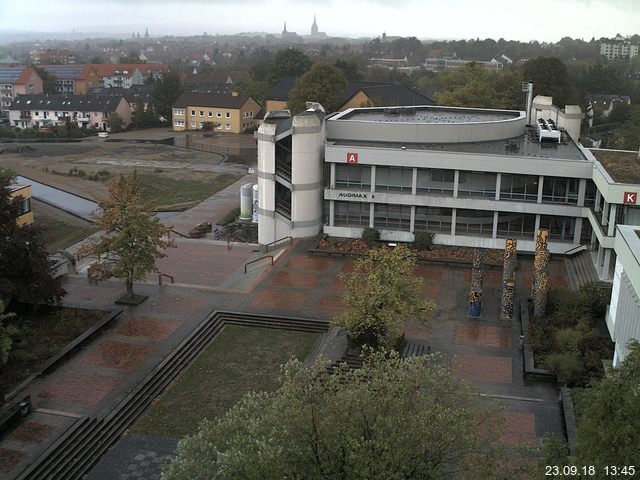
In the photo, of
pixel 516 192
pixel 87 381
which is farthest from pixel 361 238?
pixel 87 381

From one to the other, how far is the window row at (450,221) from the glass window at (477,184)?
1.08 m

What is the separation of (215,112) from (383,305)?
8854 cm

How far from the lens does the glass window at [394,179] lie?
148ft

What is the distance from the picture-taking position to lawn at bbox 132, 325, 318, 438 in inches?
1017

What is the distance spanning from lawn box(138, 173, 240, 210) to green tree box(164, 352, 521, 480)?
155ft

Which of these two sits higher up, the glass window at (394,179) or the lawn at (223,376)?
the glass window at (394,179)

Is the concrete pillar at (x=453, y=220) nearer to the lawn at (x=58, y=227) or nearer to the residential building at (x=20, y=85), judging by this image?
the lawn at (x=58, y=227)

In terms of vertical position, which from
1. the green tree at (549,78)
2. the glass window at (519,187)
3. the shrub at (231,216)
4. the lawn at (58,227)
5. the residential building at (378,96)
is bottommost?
the lawn at (58,227)

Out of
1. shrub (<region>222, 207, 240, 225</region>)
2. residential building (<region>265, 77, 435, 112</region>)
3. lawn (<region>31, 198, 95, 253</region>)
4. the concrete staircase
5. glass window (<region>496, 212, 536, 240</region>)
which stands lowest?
lawn (<region>31, 198, 95, 253</region>)

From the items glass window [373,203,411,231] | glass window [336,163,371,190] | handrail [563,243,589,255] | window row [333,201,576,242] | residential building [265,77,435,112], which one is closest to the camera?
handrail [563,243,589,255]

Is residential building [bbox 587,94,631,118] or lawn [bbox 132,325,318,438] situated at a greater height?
residential building [bbox 587,94,631,118]

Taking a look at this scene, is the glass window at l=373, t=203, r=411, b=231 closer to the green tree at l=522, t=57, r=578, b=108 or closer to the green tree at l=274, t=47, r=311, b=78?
the green tree at l=522, t=57, r=578, b=108

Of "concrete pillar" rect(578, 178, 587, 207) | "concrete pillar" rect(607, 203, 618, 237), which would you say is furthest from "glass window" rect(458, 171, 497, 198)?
"concrete pillar" rect(607, 203, 618, 237)

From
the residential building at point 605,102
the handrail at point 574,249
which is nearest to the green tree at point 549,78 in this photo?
the residential building at point 605,102
